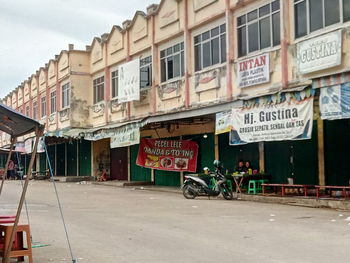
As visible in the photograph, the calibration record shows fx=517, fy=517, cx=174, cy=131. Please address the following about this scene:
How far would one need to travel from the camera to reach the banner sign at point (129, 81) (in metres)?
26.9

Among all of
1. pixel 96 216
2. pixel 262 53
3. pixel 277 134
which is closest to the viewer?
pixel 96 216

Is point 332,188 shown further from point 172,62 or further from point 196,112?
point 172,62

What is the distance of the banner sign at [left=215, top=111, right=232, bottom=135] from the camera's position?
18.3 metres

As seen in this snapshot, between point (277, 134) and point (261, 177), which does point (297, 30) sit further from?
point (261, 177)

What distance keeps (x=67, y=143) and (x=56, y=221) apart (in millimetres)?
28397

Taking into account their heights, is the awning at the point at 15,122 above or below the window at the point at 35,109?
below

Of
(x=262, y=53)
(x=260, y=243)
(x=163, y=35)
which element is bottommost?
(x=260, y=243)

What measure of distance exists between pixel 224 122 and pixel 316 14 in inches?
190

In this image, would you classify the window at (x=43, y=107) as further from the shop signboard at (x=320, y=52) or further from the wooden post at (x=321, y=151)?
the wooden post at (x=321, y=151)

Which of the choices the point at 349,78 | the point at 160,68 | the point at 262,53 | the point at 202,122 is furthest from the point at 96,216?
the point at 160,68

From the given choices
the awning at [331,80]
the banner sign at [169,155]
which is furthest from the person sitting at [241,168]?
the awning at [331,80]

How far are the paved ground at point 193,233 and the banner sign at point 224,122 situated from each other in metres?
3.25

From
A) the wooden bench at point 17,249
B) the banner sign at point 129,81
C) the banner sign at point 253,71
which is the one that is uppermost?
the banner sign at point 129,81

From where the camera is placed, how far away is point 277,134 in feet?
52.3
